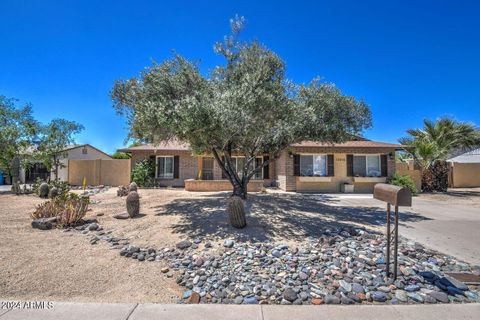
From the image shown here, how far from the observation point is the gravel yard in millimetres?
4105

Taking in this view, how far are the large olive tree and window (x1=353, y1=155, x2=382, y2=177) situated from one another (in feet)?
26.1

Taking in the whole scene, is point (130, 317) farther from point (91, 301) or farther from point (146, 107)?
point (146, 107)

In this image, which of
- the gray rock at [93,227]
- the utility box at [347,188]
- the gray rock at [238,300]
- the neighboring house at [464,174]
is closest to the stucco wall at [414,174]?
the utility box at [347,188]

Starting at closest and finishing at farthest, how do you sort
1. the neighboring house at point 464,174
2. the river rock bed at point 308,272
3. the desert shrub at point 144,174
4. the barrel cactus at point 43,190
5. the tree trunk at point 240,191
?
the river rock bed at point 308,272, the tree trunk at point 240,191, the barrel cactus at point 43,190, the desert shrub at point 144,174, the neighboring house at point 464,174

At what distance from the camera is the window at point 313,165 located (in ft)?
60.8

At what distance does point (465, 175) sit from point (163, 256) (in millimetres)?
26161

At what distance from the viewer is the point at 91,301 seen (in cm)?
382

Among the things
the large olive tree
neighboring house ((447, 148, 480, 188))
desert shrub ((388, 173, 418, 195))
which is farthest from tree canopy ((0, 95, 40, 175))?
neighboring house ((447, 148, 480, 188))

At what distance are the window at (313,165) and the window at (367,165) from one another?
7.10 feet

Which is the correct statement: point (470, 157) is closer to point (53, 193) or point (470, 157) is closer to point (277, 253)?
point (277, 253)

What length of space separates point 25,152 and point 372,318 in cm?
2160

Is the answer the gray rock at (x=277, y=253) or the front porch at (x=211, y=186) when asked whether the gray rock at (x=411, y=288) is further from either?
the front porch at (x=211, y=186)

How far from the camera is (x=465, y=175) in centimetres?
2253

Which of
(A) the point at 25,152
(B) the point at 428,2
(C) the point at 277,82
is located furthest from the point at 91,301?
(A) the point at 25,152
